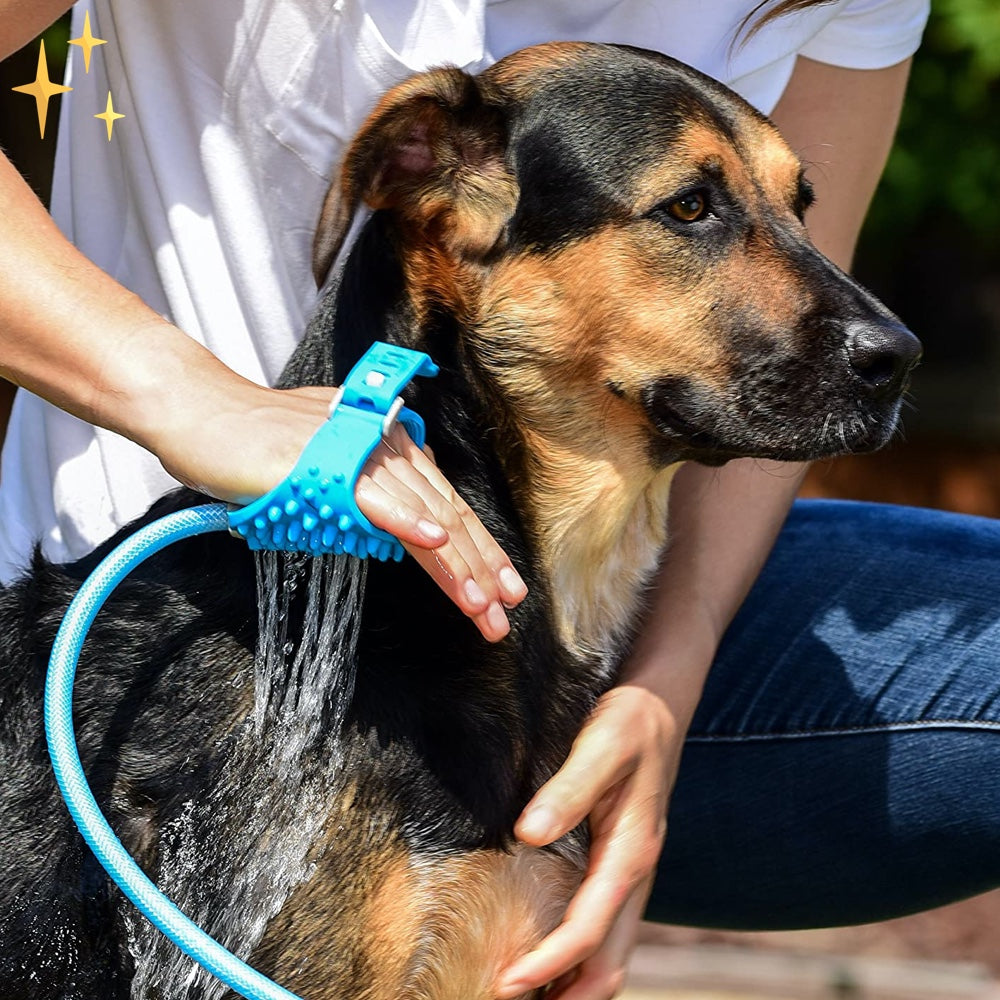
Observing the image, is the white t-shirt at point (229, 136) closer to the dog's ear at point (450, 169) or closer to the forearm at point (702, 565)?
the dog's ear at point (450, 169)

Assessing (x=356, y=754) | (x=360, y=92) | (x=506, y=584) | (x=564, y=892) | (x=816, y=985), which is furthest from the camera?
(x=816, y=985)

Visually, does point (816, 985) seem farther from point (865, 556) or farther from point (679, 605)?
point (679, 605)

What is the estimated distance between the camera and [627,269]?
2.39 m

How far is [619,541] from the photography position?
8.69 feet

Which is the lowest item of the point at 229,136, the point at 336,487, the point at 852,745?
the point at 852,745

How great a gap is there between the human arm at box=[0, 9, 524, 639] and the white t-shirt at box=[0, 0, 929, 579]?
0.63m

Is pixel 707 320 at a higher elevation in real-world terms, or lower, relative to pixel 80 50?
lower

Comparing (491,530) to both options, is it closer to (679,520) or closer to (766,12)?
(679,520)

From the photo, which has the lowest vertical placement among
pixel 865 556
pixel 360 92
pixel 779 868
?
pixel 779 868

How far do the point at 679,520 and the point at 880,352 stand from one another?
73 cm

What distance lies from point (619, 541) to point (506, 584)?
0.71 m

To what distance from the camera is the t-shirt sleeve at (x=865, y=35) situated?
2.91 meters

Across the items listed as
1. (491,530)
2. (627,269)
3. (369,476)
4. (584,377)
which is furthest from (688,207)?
(369,476)

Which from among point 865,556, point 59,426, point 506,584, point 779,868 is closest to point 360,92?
point 59,426
